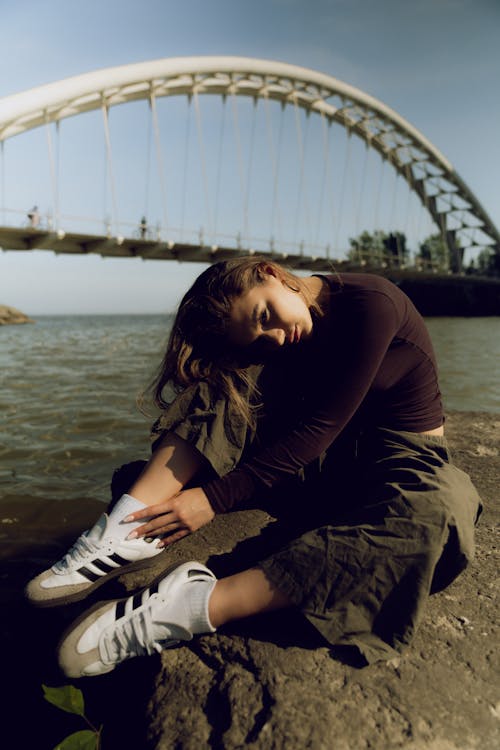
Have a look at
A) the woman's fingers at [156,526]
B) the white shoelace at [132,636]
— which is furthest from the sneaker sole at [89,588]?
the white shoelace at [132,636]

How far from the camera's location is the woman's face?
168 cm

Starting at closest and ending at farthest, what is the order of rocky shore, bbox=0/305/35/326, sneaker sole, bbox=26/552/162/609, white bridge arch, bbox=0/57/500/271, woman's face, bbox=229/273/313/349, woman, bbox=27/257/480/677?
woman, bbox=27/257/480/677, sneaker sole, bbox=26/552/162/609, woman's face, bbox=229/273/313/349, white bridge arch, bbox=0/57/500/271, rocky shore, bbox=0/305/35/326

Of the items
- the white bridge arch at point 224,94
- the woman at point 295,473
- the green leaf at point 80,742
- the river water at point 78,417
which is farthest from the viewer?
the white bridge arch at point 224,94

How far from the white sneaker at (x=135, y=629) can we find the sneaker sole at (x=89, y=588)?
0.18 metres

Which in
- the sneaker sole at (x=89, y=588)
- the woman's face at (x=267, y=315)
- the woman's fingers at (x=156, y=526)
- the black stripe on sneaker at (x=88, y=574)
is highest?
the woman's face at (x=267, y=315)

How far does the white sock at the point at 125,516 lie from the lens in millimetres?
1571

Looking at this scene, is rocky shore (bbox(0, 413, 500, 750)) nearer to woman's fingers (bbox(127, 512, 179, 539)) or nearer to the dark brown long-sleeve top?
woman's fingers (bbox(127, 512, 179, 539))

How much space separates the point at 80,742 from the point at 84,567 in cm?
46

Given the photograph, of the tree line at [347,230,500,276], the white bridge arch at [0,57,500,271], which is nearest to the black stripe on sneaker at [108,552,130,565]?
the white bridge arch at [0,57,500,271]

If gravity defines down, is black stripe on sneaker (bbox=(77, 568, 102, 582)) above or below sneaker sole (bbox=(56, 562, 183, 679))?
above

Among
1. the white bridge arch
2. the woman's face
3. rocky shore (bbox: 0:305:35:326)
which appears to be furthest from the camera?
rocky shore (bbox: 0:305:35:326)

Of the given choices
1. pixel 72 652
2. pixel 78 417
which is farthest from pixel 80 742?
pixel 78 417

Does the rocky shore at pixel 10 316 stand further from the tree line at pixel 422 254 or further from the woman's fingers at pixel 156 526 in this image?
the woman's fingers at pixel 156 526

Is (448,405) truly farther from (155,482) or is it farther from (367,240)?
(367,240)
